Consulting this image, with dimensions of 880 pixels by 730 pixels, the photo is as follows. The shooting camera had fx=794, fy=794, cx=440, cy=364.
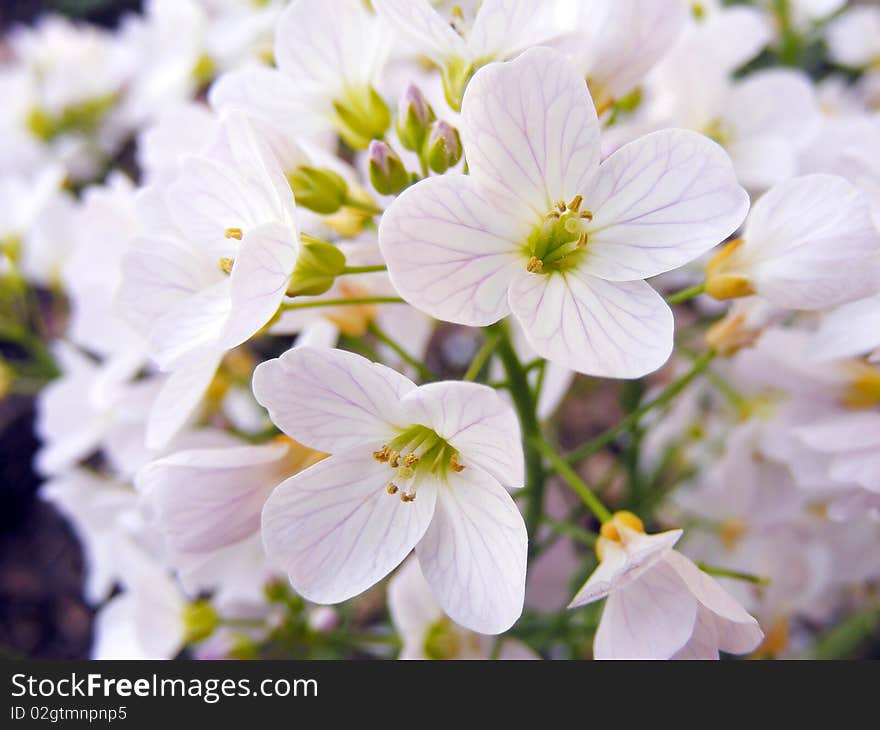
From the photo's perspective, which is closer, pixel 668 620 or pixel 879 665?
pixel 668 620

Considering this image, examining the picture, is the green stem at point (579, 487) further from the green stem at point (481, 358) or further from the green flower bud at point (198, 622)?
the green flower bud at point (198, 622)

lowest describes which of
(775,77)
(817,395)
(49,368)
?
(49,368)

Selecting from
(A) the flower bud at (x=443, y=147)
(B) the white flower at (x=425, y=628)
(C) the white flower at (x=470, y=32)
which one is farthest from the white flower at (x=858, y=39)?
(B) the white flower at (x=425, y=628)

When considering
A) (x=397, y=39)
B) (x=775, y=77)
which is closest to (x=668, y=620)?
(x=397, y=39)

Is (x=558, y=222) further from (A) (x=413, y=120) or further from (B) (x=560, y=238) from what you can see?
(A) (x=413, y=120)

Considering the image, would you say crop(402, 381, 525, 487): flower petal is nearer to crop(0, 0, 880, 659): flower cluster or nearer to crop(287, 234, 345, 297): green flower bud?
crop(0, 0, 880, 659): flower cluster

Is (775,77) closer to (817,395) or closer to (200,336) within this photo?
(817,395)
